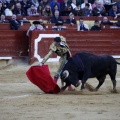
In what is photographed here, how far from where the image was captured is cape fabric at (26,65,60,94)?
39.2ft

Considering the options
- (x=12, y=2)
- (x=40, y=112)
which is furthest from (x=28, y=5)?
(x=40, y=112)

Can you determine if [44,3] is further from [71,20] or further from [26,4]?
[71,20]

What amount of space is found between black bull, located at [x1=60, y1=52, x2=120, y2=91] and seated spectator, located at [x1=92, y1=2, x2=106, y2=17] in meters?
7.15

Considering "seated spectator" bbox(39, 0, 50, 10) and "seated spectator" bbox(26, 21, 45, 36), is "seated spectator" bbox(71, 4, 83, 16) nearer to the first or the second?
"seated spectator" bbox(39, 0, 50, 10)

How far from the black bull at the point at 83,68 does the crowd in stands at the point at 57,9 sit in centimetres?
557

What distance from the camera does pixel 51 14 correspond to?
18.6 m

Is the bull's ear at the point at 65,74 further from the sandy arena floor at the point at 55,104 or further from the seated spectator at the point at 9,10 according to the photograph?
the seated spectator at the point at 9,10

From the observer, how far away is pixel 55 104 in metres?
10.2

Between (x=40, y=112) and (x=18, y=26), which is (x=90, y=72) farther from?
(x=18, y=26)

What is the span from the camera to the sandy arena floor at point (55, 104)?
888 cm

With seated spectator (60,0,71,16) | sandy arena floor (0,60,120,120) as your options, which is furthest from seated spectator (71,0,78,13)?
sandy arena floor (0,60,120,120)

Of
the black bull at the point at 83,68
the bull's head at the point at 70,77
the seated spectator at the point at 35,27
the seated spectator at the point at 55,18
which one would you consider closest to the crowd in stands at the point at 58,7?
the seated spectator at the point at 55,18

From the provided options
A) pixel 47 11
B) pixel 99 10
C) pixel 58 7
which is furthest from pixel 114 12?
pixel 47 11

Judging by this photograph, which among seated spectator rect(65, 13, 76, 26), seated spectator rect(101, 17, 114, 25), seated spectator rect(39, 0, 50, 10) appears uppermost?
seated spectator rect(39, 0, 50, 10)
